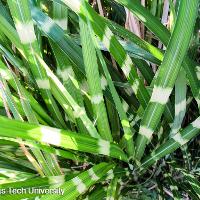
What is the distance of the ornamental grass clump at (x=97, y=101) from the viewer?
0.48 meters

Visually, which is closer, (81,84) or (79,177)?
(79,177)

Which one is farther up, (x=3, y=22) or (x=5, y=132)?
(x=3, y=22)

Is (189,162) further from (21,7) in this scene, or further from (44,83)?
(21,7)

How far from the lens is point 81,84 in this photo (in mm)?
642

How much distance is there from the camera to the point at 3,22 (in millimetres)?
564

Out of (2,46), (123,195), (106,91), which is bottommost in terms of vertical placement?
(123,195)

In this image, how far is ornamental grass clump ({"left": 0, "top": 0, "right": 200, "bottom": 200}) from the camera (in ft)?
1.57

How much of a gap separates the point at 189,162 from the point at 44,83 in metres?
0.34

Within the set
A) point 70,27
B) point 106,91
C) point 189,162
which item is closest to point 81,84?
point 106,91

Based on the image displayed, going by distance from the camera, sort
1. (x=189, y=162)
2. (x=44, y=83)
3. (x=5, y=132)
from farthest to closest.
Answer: (x=189, y=162) < (x=44, y=83) < (x=5, y=132)

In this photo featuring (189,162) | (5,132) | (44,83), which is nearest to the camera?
(5,132)

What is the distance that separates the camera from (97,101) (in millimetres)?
536

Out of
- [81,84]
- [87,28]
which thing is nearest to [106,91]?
[81,84]

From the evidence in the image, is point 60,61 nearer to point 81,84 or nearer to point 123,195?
point 81,84
